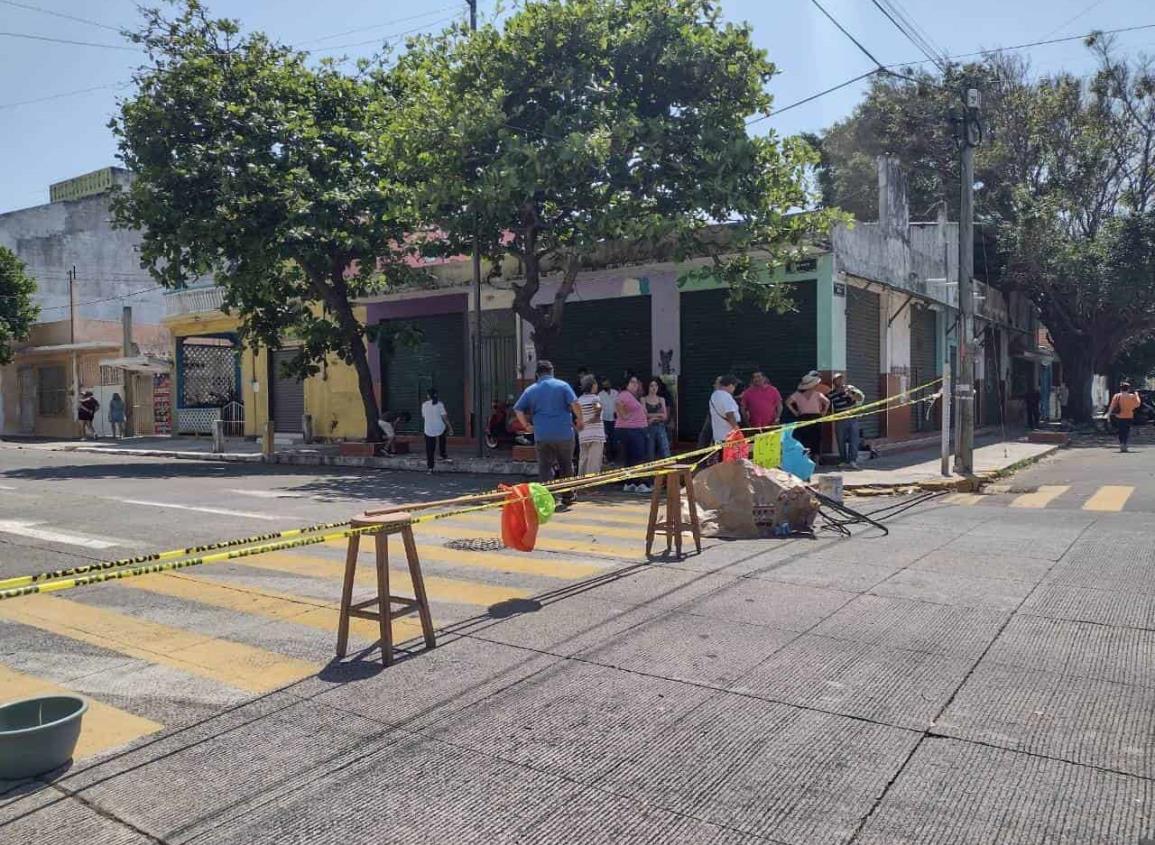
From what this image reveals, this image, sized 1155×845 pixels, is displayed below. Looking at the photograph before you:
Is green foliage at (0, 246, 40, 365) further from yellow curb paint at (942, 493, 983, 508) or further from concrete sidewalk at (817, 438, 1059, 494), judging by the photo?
yellow curb paint at (942, 493, 983, 508)

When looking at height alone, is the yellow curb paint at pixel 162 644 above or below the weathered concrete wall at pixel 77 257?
below

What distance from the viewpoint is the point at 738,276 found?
15875mm

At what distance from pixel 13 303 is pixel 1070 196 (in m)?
37.1

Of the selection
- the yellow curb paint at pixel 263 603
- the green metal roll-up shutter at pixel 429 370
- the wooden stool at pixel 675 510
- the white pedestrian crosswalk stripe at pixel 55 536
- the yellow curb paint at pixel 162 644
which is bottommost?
the yellow curb paint at pixel 162 644

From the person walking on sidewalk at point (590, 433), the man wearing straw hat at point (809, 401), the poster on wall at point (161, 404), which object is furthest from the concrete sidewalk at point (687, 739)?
the poster on wall at point (161, 404)

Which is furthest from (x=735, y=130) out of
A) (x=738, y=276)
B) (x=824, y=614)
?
(x=824, y=614)

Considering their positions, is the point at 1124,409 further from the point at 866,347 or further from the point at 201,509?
the point at 201,509

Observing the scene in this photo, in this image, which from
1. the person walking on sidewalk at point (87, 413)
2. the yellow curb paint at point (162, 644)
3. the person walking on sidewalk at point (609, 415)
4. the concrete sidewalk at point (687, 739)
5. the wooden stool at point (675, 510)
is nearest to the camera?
the concrete sidewalk at point (687, 739)

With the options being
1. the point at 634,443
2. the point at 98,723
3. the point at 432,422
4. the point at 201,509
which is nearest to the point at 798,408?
the point at 634,443

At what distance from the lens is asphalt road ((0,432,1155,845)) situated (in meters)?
3.37

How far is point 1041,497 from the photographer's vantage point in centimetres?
1273

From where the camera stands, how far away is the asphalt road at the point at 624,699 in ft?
11.1

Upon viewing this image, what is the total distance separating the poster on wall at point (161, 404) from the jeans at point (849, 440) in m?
23.7

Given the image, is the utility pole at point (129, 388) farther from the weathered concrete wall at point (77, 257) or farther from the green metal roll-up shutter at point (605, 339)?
the green metal roll-up shutter at point (605, 339)
